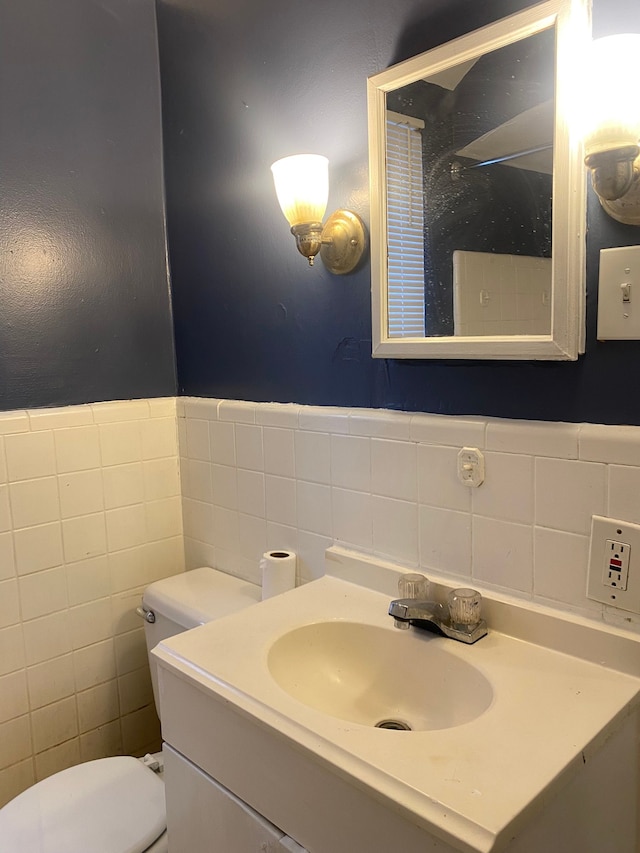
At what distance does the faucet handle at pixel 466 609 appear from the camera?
1.15 metres

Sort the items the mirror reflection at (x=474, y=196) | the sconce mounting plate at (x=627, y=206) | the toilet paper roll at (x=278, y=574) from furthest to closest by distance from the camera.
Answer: the toilet paper roll at (x=278, y=574) < the mirror reflection at (x=474, y=196) < the sconce mounting plate at (x=627, y=206)

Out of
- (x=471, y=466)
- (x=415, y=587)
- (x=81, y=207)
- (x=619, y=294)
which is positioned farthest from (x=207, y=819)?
(x=81, y=207)

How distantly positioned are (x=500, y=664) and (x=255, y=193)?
1.16 m

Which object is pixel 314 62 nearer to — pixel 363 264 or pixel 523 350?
pixel 363 264

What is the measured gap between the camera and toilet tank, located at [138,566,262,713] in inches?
62.8

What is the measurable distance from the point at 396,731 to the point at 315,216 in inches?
36.4

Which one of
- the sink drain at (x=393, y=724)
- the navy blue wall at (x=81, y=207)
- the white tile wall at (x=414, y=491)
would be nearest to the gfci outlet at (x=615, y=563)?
the white tile wall at (x=414, y=491)

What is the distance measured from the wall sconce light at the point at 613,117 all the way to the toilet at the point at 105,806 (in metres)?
1.18

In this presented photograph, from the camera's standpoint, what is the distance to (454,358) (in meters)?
1.20

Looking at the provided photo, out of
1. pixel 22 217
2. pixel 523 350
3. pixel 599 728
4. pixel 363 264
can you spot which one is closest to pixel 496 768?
pixel 599 728

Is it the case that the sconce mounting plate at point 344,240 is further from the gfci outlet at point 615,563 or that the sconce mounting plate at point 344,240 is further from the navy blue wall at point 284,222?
the gfci outlet at point 615,563

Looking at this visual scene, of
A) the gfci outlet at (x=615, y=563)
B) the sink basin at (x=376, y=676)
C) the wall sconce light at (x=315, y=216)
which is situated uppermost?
the wall sconce light at (x=315, y=216)

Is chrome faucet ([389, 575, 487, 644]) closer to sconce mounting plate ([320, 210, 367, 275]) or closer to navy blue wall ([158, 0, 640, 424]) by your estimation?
navy blue wall ([158, 0, 640, 424])

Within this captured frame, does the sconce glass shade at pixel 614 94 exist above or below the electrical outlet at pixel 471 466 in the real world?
above
